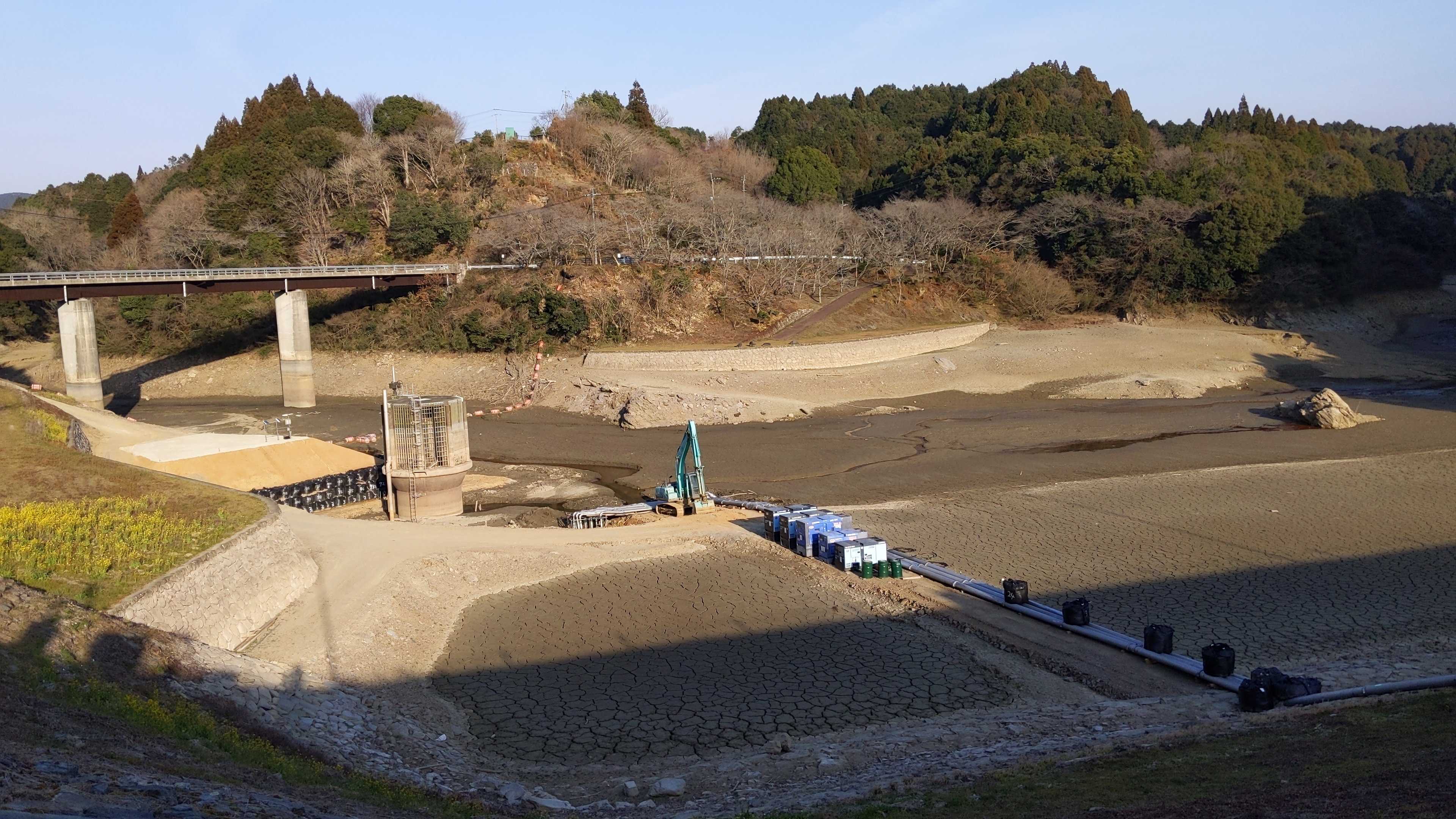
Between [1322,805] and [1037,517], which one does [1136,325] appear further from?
[1322,805]

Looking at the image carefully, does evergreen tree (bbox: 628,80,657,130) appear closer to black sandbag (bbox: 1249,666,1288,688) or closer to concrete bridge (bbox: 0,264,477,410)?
concrete bridge (bbox: 0,264,477,410)

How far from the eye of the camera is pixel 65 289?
4266 centimetres

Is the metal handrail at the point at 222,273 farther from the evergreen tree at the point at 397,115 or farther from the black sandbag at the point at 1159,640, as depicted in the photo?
the black sandbag at the point at 1159,640

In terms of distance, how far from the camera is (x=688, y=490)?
25.8 m

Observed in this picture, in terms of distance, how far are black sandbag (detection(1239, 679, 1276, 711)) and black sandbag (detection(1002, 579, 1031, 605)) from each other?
4743 mm

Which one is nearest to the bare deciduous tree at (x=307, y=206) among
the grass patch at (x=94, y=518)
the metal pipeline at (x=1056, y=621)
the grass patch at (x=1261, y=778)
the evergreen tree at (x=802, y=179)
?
the evergreen tree at (x=802, y=179)

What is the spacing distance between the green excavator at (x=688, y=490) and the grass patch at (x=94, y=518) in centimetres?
1005

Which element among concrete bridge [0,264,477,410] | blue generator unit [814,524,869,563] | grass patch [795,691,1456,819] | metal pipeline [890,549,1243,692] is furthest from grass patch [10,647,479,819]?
concrete bridge [0,264,477,410]

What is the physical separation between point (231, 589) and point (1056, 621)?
1412 cm

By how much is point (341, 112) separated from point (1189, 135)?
8093 cm

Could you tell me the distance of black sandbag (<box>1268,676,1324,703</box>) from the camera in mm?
12445

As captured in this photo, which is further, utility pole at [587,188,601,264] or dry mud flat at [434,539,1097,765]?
utility pole at [587,188,601,264]

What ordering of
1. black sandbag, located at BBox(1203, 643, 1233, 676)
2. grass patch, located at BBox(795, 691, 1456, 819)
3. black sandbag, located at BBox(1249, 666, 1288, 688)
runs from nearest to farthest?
grass patch, located at BBox(795, 691, 1456, 819), black sandbag, located at BBox(1249, 666, 1288, 688), black sandbag, located at BBox(1203, 643, 1233, 676)

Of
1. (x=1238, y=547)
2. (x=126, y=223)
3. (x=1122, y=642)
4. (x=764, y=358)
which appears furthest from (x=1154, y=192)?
(x=126, y=223)
